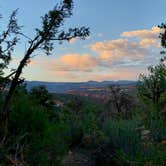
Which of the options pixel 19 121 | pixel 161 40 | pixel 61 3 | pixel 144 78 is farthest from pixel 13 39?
pixel 161 40

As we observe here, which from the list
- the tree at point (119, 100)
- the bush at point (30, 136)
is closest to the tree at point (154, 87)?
the bush at point (30, 136)

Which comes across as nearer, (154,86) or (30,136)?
(30,136)

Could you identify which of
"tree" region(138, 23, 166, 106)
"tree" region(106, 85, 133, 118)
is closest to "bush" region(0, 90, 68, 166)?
"tree" region(138, 23, 166, 106)

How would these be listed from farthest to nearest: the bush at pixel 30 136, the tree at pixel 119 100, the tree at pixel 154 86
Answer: the tree at pixel 119 100 → the tree at pixel 154 86 → the bush at pixel 30 136

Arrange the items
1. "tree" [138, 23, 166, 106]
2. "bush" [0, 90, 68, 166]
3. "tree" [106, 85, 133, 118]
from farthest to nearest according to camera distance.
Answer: "tree" [106, 85, 133, 118]
"tree" [138, 23, 166, 106]
"bush" [0, 90, 68, 166]

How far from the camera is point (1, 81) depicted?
737 centimetres

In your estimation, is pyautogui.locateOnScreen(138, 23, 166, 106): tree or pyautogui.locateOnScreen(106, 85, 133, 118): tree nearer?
pyautogui.locateOnScreen(138, 23, 166, 106): tree

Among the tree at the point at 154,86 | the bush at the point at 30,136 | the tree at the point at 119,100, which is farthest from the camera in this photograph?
the tree at the point at 119,100

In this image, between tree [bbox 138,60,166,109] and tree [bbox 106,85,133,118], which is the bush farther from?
tree [bbox 106,85,133,118]

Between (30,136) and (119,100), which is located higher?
(30,136)

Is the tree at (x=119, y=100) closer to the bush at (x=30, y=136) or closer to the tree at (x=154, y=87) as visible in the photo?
the tree at (x=154, y=87)

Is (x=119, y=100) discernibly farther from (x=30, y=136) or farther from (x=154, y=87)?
(x=30, y=136)

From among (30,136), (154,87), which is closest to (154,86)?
(154,87)

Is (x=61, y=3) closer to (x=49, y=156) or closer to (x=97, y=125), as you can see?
(x=49, y=156)
